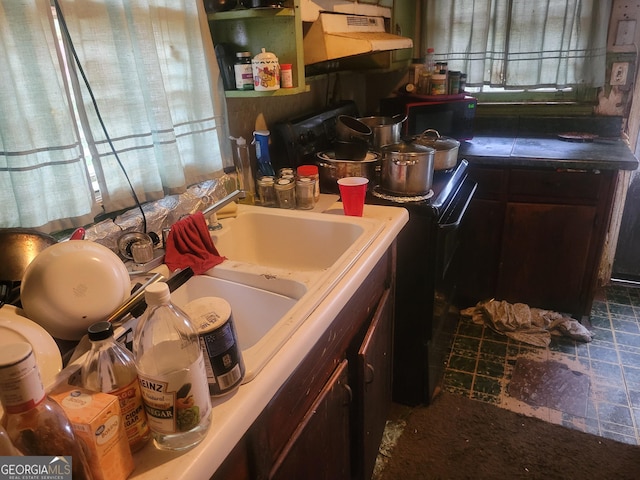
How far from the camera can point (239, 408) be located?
0.72m

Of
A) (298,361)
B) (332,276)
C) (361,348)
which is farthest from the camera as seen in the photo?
(361,348)

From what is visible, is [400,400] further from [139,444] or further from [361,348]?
[139,444]

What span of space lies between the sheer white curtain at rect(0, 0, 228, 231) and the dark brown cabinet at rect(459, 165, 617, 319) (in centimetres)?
147

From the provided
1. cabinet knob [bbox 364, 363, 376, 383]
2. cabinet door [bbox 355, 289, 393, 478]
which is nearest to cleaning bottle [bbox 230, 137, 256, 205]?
cabinet door [bbox 355, 289, 393, 478]

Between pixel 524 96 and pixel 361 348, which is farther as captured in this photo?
pixel 524 96

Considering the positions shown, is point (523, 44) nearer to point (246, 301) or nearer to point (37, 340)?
point (246, 301)

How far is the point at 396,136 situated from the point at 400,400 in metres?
1.16

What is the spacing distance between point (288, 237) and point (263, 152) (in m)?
0.39

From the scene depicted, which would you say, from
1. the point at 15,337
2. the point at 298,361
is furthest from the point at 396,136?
the point at 15,337

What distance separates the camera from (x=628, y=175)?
104 inches

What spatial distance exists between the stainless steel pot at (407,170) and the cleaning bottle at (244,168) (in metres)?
0.50

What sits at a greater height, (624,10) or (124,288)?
(624,10)

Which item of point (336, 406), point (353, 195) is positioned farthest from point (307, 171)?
point (336, 406)

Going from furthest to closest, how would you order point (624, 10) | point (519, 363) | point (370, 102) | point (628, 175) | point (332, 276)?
point (370, 102), point (628, 175), point (624, 10), point (519, 363), point (332, 276)
